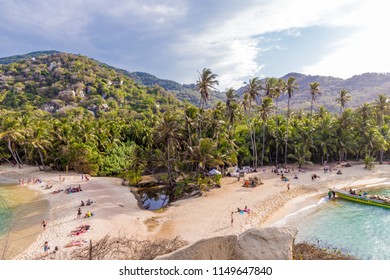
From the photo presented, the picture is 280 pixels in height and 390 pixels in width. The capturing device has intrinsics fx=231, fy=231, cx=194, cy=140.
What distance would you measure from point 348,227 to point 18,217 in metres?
34.4

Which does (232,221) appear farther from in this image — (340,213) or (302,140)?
(302,140)

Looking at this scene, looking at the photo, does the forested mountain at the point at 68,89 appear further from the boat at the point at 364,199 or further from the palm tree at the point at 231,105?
the boat at the point at 364,199

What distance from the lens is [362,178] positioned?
37.2m

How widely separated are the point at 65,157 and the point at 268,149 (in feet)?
129

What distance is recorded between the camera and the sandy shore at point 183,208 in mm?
20109

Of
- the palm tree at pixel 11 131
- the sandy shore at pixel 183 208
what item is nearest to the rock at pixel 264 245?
the sandy shore at pixel 183 208

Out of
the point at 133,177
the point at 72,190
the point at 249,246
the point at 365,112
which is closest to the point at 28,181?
the point at 72,190

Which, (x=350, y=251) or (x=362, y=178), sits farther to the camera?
(x=362, y=178)

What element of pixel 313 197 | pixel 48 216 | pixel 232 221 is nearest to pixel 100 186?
pixel 48 216

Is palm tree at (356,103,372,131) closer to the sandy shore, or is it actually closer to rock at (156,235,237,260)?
the sandy shore

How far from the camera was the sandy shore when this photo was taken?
20.1m

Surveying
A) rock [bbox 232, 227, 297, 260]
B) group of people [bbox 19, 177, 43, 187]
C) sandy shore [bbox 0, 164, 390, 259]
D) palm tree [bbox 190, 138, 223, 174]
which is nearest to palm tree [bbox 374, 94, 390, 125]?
sandy shore [bbox 0, 164, 390, 259]

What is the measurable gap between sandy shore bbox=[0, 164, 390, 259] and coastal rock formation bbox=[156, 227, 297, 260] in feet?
39.0

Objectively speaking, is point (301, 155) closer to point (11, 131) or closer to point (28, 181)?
point (28, 181)
